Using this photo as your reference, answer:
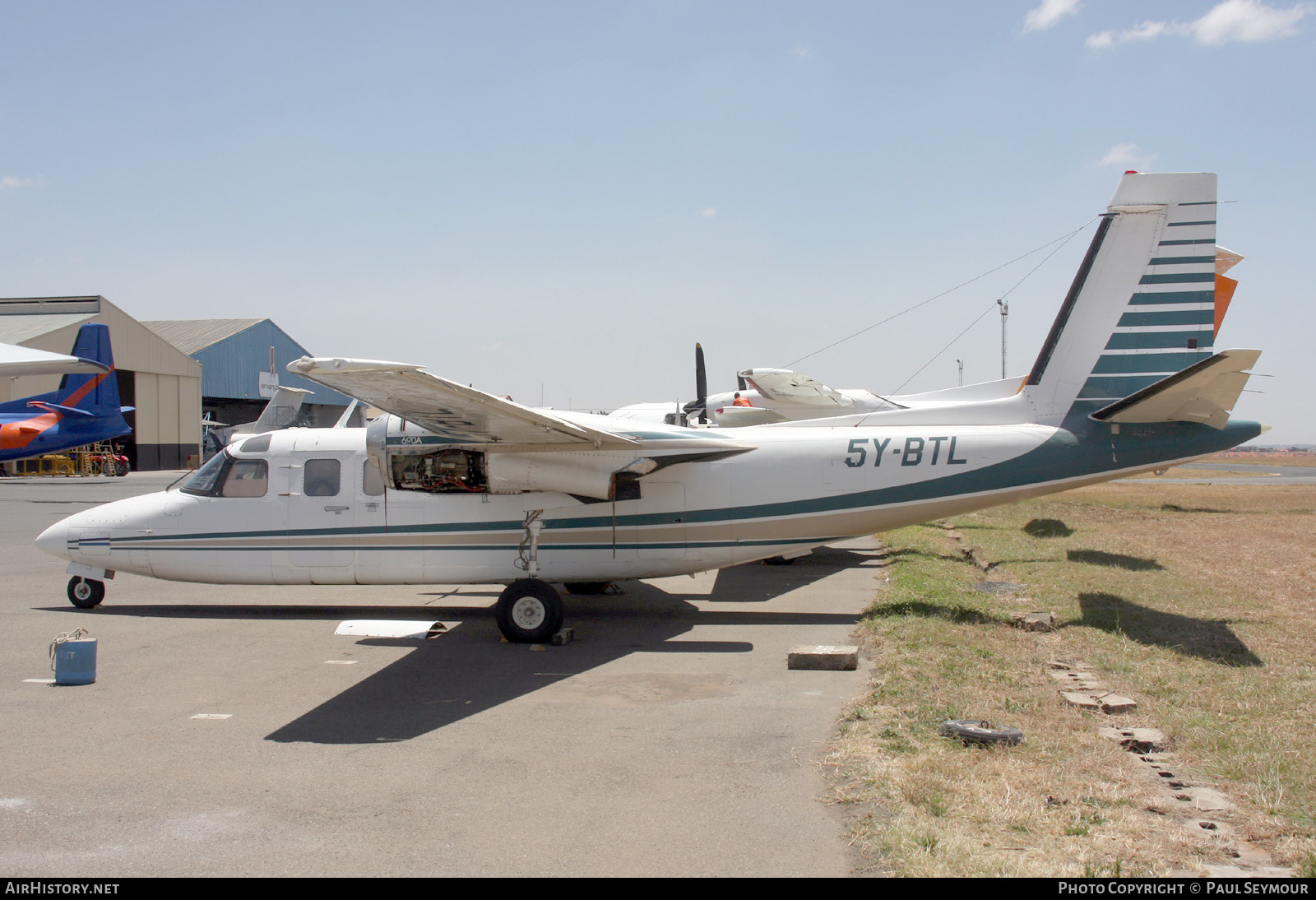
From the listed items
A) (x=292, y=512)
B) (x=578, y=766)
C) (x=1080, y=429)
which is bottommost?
(x=578, y=766)

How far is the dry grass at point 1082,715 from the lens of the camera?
14.8ft

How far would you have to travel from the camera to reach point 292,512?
36.9 ft

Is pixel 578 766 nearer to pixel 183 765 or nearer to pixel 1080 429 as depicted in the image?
pixel 183 765

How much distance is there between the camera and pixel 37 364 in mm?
11297

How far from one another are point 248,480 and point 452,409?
13.0 ft

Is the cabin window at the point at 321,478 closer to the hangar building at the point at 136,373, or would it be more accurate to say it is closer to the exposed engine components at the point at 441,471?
the exposed engine components at the point at 441,471

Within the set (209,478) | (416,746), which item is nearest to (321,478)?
(209,478)

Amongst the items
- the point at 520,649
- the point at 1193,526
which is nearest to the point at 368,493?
the point at 520,649

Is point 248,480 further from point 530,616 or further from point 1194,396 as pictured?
point 1194,396

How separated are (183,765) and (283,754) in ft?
2.01

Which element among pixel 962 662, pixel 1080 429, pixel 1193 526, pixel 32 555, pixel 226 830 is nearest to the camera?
pixel 226 830

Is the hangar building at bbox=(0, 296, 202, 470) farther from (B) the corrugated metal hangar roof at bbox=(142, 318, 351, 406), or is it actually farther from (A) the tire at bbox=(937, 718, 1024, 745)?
(A) the tire at bbox=(937, 718, 1024, 745)

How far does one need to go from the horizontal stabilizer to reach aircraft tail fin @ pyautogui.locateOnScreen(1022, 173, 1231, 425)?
18.4 inches

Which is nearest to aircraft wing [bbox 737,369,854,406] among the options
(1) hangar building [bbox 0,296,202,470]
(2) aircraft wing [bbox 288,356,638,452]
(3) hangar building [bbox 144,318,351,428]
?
(2) aircraft wing [bbox 288,356,638,452]
